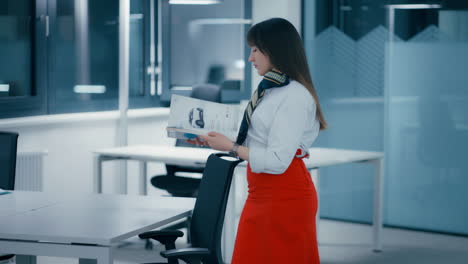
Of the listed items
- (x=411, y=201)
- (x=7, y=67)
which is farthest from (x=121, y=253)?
(x=411, y=201)

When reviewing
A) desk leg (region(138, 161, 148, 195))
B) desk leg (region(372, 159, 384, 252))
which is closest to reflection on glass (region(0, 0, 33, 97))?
desk leg (region(138, 161, 148, 195))

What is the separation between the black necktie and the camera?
2545 mm

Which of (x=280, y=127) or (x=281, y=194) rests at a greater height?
(x=280, y=127)

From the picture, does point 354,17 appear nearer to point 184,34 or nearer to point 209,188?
point 184,34

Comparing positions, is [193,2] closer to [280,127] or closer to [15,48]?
[15,48]

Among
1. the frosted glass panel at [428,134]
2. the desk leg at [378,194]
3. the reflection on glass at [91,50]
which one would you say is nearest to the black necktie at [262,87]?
the desk leg at [378,194]

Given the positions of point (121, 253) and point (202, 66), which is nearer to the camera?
point (121, 253)

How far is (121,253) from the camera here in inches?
194

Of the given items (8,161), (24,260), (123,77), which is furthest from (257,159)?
(123,77)

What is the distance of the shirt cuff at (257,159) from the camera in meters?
2.49

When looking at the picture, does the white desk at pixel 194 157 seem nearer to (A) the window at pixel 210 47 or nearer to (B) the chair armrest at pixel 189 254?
(A) the window at pixel 210 47

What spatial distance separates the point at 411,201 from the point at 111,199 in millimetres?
3404

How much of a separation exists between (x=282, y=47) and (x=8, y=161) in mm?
1559

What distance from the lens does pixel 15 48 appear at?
5.14 metres
